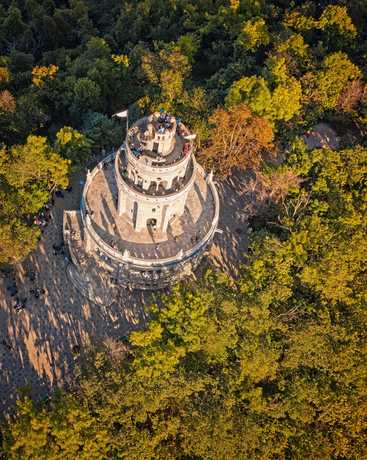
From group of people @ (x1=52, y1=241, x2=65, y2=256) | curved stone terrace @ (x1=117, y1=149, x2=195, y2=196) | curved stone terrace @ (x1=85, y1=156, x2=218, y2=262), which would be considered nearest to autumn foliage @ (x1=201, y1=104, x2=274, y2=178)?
curved stone terrace @ (x1=85, y1=156, x2=218, y2=262)

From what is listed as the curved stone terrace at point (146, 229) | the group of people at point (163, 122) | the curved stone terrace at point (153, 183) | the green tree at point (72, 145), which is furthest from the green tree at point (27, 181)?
the group of people at point (163, 122)

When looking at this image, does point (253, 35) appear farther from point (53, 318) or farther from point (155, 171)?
point (53, 318)

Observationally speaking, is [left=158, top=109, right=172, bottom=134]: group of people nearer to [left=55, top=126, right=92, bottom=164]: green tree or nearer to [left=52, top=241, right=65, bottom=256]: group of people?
[left=55, top=126, right=92, bottom=164]: green tree

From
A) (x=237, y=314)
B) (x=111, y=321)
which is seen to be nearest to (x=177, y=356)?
(x=237, y=314)

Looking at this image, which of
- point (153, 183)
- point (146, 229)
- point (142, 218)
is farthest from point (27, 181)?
point (153, 183)

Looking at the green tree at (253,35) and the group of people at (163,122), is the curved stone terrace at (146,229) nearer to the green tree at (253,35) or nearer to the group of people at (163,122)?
the group of people at (163,122)

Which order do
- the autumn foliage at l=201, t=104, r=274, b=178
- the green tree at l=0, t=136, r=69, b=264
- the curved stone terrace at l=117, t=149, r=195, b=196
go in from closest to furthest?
1. the curved stone terrace at l=117, t=149, r=195, b=196
2. the green tree at l=0, t=136, r=69, b=264
3. the autumn foliage at l=201, t=104, r=274, b=178

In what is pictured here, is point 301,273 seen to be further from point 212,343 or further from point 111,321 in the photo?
point 111,321
